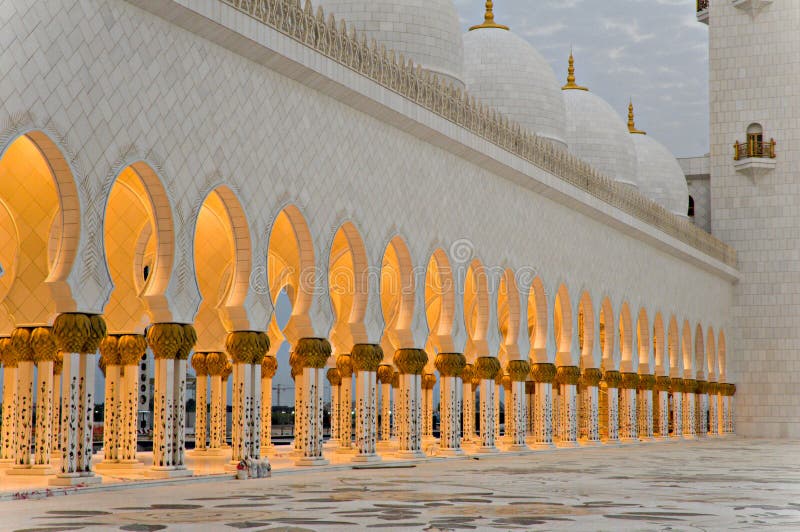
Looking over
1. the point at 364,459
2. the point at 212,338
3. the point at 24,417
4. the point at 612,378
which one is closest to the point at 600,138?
the point at 612,378

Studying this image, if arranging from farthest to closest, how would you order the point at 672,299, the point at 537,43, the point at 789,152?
the point at 537,43 < the point at 789,152 < the point at 672,299

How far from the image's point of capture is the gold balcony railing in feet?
92.1

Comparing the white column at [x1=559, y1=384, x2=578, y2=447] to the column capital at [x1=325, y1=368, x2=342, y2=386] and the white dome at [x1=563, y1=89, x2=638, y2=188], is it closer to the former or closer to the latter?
the column capital at [x1=325, y1=368, x2=342, y2=386]

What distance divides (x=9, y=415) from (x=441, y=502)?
5.70m

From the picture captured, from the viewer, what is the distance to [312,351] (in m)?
11.9

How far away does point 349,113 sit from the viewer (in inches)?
516

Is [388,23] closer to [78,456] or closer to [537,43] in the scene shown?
[78,456]

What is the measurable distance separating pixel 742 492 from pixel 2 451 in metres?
7.55

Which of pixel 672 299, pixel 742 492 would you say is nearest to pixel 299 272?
pixel 742 492

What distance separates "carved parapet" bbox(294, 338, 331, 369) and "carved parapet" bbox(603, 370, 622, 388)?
10399 millimetres

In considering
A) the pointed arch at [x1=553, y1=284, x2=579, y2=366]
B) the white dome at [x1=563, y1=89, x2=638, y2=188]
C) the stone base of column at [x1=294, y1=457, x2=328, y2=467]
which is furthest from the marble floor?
the white dome at [x1=563, y1=89, x2=638, y2=188]

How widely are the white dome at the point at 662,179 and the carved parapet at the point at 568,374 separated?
1043cm

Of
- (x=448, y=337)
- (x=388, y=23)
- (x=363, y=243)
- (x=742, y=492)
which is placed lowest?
(x=742, y=492)

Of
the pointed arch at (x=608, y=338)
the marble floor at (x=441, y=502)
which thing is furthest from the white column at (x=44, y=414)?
the pointed arch at (x=608, y=338)
